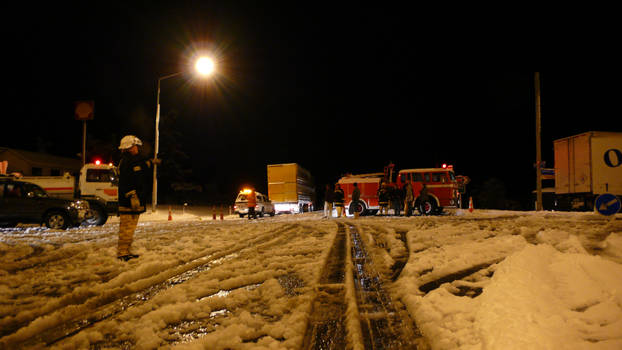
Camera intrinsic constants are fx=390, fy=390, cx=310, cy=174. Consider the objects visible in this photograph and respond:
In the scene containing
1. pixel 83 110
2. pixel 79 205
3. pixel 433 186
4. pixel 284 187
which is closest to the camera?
pixel 79 205

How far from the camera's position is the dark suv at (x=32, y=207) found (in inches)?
481

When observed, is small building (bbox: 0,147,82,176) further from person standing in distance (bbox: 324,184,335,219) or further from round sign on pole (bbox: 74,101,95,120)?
person standing in distance (bbox: 324,184,335,219)

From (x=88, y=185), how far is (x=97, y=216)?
222cm

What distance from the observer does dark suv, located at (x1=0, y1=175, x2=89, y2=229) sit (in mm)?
12219

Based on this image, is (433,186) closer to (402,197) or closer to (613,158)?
(402,197)

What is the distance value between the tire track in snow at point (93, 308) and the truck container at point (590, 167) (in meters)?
19.3

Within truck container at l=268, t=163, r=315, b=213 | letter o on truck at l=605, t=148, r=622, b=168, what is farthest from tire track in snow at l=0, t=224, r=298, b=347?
truck container at l=268, t=163, r=315, b=213

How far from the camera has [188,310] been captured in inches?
142

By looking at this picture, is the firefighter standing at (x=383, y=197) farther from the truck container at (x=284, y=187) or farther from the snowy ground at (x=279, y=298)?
the truck container at (x=284, y=187)

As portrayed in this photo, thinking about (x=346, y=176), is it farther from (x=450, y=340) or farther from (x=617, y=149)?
(x=450, y=340)

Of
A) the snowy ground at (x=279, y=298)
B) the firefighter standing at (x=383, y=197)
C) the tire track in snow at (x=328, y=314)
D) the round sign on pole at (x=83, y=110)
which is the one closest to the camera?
the snowy ground at (x=279, y=298)

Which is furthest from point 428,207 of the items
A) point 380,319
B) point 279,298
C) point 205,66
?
point 380,319

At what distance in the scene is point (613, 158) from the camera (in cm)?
1792

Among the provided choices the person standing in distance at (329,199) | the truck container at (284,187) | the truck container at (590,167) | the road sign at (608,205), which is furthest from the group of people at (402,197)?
the truck container at (284,187)
